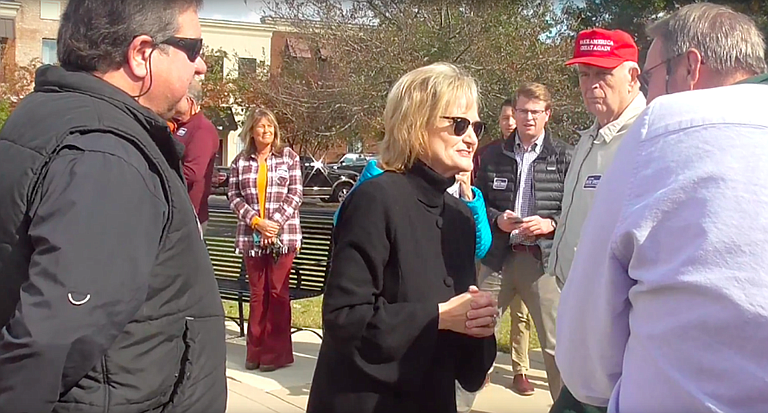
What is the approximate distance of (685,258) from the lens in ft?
3.99

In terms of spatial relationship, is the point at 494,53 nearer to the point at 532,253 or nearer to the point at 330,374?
the point at 532,253

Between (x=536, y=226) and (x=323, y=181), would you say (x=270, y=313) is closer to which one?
(x=536, y=226)

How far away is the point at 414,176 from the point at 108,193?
1.14m

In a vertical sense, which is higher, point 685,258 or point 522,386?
point 685,258

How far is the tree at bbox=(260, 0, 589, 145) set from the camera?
51.5 ft

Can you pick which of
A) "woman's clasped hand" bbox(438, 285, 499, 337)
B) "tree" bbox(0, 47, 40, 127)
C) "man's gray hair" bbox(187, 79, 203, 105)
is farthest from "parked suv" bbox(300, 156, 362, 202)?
"woman's clasped hand" bbox(438, 285, 499, 337)

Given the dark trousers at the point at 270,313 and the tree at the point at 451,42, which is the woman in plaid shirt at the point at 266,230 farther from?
the tree at the point at 451,42

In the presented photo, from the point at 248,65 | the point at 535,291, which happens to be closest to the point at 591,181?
the point at 535,291

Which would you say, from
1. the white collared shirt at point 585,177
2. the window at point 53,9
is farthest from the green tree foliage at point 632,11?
the window at point 53,9

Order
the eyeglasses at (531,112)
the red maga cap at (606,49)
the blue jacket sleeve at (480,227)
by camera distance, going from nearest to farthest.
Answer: the blue jacket sleeve at (480,227) < the red maga cap at (606,49) < the eyeglasses at (531,112)

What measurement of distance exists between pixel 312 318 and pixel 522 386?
2.63 m

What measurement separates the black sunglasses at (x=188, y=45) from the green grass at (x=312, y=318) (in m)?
4.58

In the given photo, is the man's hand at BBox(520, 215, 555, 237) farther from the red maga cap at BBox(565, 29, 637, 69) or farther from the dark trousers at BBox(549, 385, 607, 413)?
the dark trousers at BBox(549, 385, 607, 413)

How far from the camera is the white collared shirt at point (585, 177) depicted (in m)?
3.44
